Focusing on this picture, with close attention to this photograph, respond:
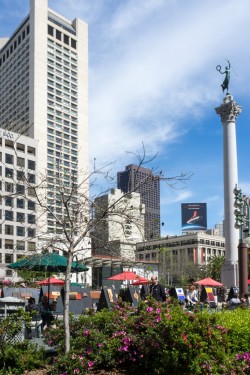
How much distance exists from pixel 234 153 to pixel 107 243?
2009 inches

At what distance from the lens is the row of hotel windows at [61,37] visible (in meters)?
140

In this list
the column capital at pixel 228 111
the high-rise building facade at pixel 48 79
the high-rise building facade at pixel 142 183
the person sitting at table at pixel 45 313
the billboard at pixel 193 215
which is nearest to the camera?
the high-rise building facade at pixel 142 183

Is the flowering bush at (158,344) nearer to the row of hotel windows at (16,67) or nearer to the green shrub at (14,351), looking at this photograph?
the green shrub at (14,351)

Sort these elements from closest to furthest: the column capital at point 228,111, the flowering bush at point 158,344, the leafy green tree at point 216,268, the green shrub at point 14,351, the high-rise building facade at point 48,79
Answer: the flowering bush at point 158,344 < the green shrub at point 14,351 < the column capital at point 228,111 < the leafy green tree at point 216,268 < the high-rise building facade at point 48,79

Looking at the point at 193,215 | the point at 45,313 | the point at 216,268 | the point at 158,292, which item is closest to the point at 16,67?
the point at 193,215

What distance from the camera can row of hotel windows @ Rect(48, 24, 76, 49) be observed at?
140m

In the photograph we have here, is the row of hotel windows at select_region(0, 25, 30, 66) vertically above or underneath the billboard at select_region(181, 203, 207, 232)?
above

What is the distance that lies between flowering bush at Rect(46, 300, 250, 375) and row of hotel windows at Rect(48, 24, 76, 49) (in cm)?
13988

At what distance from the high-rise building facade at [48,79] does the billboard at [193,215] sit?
134ft

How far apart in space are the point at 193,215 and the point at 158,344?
153218 mm

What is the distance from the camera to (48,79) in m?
137

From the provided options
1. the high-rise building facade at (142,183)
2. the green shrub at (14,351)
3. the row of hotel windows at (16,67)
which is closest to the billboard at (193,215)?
the row of hotel windows at (16,67)

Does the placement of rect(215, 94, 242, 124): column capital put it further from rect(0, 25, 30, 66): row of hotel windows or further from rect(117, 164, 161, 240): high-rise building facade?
rect(0, 25, 30, 66): row of hotel windows

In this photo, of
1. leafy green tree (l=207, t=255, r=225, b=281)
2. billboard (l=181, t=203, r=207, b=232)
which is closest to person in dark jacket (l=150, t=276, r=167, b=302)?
leafy green tree (l=207, t=255, r=225, b=281)
